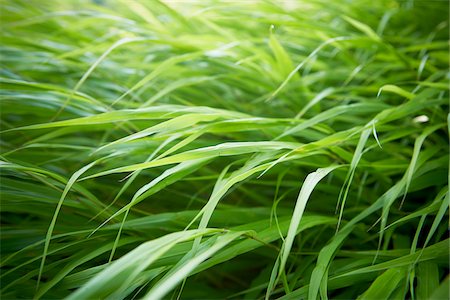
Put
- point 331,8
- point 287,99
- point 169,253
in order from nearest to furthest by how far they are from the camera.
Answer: point 169,253 → point 287,99 → point 331,8

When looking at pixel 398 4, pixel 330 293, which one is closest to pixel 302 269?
pixel 330 293

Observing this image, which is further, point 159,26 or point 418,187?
point 159,26

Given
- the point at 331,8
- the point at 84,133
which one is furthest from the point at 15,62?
the point at 331,8

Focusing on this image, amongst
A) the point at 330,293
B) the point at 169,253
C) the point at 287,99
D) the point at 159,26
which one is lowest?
the point at 330,293


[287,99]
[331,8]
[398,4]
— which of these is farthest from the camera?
[398,4]

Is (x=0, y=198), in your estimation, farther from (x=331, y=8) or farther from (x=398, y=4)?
(x=398, y=4)

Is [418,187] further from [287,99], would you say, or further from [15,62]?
A: [15,62]

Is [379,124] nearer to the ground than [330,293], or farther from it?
farther from it
